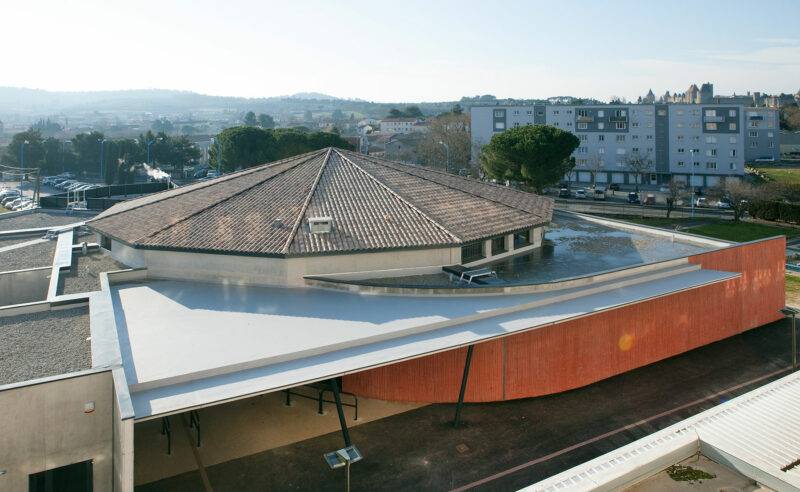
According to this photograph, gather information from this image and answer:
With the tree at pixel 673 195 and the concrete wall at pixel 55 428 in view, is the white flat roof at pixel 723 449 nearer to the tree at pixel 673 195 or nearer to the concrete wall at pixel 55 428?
the concrete wall at pixel 55 428

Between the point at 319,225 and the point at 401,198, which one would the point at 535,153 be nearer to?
the point at 401,198

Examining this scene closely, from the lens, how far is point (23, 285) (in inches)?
968

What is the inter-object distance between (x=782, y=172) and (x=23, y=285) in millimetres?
89498

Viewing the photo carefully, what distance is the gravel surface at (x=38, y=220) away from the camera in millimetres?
40156

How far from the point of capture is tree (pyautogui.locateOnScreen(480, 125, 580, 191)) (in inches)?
2111

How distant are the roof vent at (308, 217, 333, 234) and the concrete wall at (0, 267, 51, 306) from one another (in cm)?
1182

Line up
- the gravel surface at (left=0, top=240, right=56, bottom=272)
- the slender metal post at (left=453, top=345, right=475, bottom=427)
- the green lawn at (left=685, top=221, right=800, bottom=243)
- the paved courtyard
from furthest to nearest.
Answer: the green lawn at (left=685, top=221, right=800, bottom=243) < the gravel surface at (left=0, top=240, right=56, bottom=272) < the slender metal post at (left=453, top=345, right=475, bottom=427) < the paved courtyard

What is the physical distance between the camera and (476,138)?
88.0 metres

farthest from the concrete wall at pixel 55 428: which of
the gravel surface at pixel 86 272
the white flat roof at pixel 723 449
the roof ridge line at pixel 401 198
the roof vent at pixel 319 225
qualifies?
the roof ridge line at pixel 401 198

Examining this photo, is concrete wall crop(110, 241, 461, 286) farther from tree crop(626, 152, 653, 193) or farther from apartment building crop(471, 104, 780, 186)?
apartment building crop(471, 104, 780, 186)

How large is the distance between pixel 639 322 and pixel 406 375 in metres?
10.3

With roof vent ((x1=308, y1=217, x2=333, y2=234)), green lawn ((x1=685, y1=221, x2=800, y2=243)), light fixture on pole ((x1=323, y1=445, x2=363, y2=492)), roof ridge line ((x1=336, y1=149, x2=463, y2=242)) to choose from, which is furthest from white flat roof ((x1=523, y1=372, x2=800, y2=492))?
green lawn ((x1=685, y1=221, x2=800, y2=243))

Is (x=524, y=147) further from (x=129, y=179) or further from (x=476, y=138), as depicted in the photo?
(x=129, y=179)

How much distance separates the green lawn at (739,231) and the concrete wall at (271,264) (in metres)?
36.2
